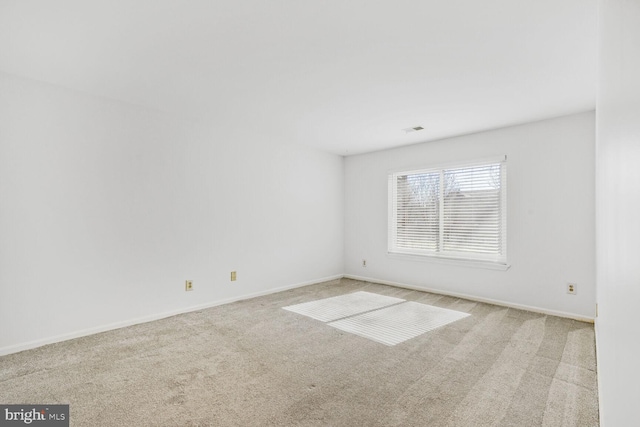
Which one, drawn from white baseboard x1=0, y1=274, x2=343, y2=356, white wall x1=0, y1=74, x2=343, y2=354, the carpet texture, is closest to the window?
the carpet texture

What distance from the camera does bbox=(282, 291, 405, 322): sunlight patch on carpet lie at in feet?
11.9

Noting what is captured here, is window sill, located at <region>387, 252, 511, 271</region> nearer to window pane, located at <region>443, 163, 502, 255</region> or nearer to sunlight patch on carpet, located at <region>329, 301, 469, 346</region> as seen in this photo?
window pane, located at <region>443, 163, 502, 255</region>

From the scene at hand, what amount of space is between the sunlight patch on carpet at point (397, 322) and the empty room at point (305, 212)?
4 cm

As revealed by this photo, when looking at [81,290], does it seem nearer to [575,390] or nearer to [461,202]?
[575,390]

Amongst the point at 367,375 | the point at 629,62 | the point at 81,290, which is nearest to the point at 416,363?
the point at 367,375

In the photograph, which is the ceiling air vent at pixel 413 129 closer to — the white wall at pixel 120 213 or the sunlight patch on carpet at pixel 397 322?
the white wall at pixel 120 213

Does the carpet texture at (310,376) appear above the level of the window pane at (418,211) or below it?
below

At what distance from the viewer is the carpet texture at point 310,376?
1.79 metres

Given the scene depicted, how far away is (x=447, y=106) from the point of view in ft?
10.7

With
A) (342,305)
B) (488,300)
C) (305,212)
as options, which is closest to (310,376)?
(342,305)

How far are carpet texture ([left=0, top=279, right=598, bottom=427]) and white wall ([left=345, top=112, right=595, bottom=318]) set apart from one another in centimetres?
52

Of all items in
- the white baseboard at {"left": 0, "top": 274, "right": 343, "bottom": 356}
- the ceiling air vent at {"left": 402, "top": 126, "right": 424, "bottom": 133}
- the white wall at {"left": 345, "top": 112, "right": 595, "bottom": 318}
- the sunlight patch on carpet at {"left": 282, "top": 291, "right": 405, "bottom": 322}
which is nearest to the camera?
the white baseboard at {"left": 0, "top": 274, "right": 343, "bottom": 356}

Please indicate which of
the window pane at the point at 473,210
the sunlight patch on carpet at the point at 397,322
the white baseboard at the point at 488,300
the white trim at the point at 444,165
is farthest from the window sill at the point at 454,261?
the white trim at the point at 444,165

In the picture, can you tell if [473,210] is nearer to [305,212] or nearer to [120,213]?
[305,212]
